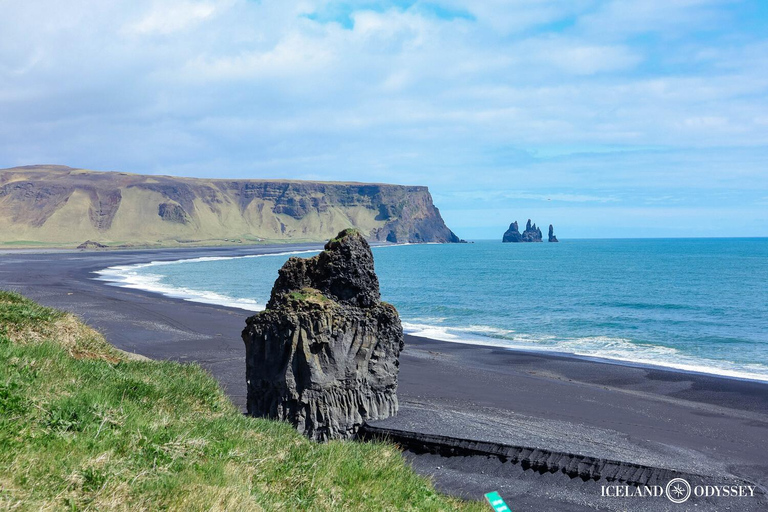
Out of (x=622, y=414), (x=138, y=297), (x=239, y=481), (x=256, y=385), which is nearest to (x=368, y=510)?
Answer: (x=239, y=481)

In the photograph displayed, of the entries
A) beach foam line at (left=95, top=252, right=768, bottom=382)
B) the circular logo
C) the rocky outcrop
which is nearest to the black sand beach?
the circular logo

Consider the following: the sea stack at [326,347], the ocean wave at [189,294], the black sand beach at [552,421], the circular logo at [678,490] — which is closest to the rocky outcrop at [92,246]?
the ocean wave at [189,294]

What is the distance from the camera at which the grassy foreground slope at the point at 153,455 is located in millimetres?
4574

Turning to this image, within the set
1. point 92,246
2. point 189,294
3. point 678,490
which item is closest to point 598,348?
point 678,490

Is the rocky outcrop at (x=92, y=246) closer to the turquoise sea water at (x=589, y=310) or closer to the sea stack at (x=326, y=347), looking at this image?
the turquoise sea water at (x=589, y=310)

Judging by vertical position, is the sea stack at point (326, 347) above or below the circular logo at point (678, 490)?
above

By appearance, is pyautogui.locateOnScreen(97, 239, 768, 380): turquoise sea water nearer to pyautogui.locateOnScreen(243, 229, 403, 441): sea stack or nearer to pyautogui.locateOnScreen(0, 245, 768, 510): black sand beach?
pyautogui.locateOnScreen(0, 245, 768, 510): black sand beach

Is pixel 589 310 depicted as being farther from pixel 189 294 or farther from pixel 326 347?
pixel 326 347

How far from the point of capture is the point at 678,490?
9.81 meters

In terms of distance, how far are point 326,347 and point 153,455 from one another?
5.86m

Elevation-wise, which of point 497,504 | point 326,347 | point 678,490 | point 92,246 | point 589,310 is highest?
point 326,347

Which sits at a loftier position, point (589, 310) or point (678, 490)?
point (678, 490)

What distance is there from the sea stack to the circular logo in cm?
526

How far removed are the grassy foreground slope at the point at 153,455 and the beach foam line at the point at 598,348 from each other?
18.3 meters
